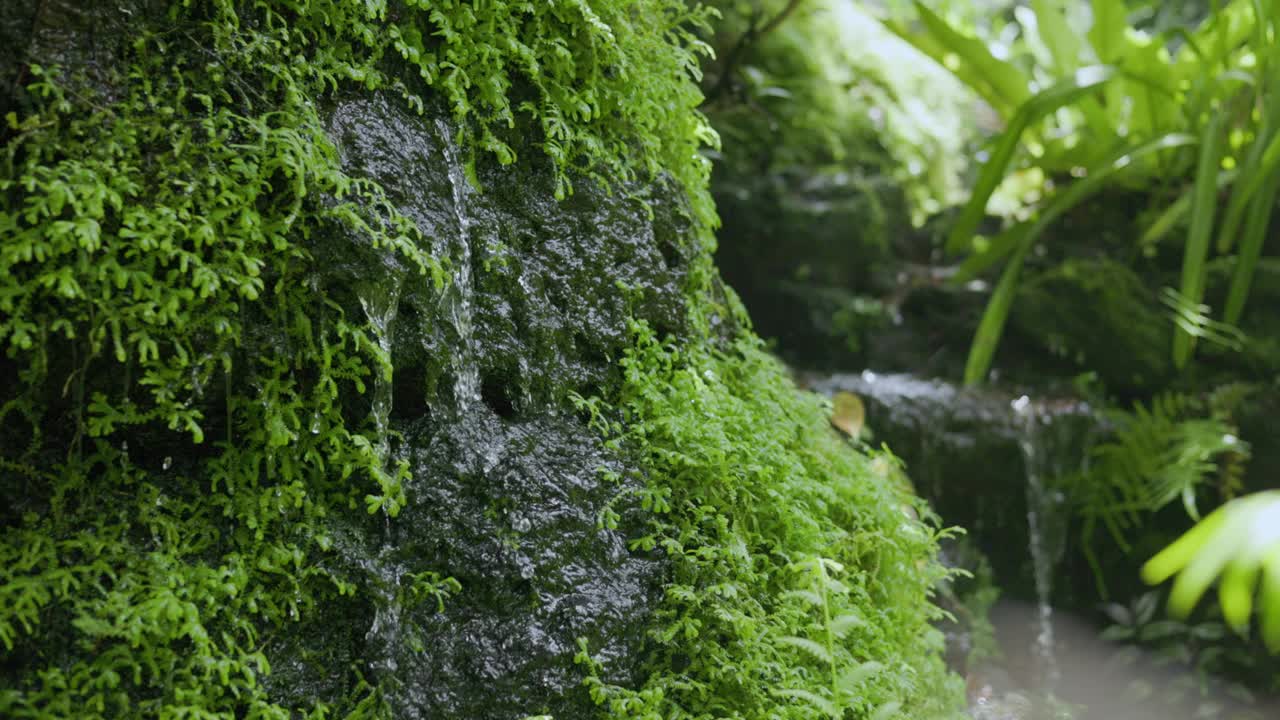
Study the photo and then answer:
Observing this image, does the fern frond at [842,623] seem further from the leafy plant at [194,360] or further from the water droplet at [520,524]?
the leafy plant at [194,360]

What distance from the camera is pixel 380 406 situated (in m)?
1.92

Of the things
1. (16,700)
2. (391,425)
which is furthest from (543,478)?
(16,700)

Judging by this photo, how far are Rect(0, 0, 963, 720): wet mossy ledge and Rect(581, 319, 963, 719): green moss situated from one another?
1cm

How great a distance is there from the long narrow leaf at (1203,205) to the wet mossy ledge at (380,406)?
2677mm

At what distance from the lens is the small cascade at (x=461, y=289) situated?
2.06 meters

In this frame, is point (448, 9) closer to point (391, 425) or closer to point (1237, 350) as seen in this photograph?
point (391, 425)

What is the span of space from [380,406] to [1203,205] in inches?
158

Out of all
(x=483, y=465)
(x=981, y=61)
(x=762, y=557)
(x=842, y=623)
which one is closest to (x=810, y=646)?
(x=842, y=623)

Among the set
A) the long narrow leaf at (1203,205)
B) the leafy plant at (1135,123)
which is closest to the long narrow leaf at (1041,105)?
the leafy plant at (1135,123)

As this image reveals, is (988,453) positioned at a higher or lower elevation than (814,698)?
higher

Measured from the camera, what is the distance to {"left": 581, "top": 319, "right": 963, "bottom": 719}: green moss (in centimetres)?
199

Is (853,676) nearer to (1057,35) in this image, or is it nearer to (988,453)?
(988,453)

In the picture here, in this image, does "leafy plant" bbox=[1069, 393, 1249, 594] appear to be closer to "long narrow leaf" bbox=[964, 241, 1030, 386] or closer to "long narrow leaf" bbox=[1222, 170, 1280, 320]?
"long narrow leaf" bbox=[1222, 170, 1280, 320]

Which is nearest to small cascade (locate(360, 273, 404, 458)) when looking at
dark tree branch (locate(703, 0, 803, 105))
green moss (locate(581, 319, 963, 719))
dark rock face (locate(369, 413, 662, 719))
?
dark rock face (locate(369, 413, 662, 719))
